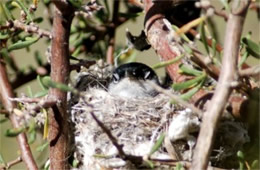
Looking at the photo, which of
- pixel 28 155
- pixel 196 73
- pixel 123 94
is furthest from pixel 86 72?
pixel 196 73

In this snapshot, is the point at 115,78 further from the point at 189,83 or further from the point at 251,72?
the point at 251,72

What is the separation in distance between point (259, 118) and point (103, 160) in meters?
0.65

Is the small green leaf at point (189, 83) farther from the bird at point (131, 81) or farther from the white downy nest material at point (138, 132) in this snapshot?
the bird at point (131, 81)

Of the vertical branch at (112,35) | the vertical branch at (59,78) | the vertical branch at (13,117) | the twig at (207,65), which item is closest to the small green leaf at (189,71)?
the twig at (207,65)

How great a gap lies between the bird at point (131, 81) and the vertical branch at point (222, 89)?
4.80 ft

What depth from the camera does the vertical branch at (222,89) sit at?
4.27 ft

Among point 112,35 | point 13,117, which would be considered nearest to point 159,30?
point 13,117

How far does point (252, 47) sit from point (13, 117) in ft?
3.08

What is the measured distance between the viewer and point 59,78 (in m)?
1.82

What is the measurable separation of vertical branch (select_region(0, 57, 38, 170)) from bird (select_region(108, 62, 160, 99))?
0.63 m

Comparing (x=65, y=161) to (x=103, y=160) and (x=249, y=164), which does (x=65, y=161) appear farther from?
(x=249, y=164)

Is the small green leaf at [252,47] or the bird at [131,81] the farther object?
the bird at [131,81]

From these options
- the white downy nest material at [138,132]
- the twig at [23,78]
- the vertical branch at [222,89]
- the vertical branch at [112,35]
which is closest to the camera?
the vertical branch at [222,89]

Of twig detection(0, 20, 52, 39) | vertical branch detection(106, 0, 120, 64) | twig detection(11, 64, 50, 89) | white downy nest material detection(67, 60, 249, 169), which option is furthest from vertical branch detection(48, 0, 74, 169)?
twig detection(11, 64, 50, 89)
